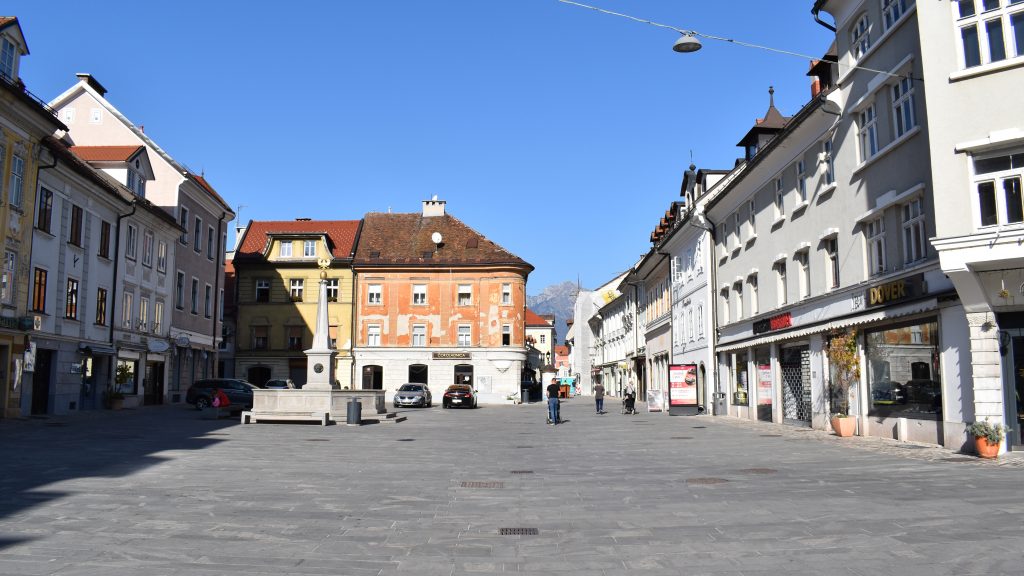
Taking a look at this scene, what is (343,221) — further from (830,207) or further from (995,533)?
(995,533)

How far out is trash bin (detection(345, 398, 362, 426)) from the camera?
27984mm

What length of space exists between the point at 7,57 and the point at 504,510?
27.4 m

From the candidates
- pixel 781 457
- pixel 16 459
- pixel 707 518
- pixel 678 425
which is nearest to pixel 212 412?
pixel 16 459

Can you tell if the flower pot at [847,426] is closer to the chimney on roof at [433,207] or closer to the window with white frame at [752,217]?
the window with white frame at [752,217]

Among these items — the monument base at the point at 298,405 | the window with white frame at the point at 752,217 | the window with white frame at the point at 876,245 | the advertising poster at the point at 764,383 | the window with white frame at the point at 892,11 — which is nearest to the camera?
the window with white frame at the point at 892,11

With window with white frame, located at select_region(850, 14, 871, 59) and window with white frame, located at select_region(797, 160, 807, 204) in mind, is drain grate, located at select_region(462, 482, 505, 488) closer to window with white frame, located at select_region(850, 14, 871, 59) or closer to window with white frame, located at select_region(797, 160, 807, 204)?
window with white frame, located at select_region(850, 14, 871, 59)

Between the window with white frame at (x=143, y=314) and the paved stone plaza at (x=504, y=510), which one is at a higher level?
the window with white frame at (x=143, y=314)

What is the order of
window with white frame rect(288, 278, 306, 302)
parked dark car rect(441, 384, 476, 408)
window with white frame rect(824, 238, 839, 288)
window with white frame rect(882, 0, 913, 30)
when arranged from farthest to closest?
1. window with white frame rect(288, 278, 306, 302)
2. parked dark car rect(441, 384, 476, 408)
3. window with white frame rect(824, 238, 839, 288)
4. window with white frame rect(882, 0, 913, 30)

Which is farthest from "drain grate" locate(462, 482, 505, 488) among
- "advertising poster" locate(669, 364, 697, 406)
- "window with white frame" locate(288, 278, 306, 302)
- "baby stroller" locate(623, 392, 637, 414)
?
"window with white frame" locate(288, 278, 306, 302)

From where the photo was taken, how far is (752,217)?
31109 mm

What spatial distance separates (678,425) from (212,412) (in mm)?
18076

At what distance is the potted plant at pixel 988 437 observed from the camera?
15.2 metres

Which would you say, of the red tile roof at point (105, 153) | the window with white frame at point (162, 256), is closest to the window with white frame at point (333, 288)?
the window with white frame at point (162, 256)

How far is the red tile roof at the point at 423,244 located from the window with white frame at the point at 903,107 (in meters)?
41.7
